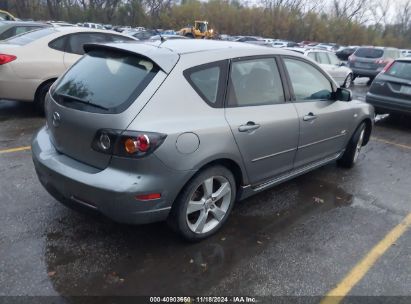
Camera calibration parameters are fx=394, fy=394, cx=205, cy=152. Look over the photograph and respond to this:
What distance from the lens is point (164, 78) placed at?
304cm

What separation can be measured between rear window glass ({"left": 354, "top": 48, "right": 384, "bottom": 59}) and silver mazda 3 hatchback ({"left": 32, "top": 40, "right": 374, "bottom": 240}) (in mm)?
14349

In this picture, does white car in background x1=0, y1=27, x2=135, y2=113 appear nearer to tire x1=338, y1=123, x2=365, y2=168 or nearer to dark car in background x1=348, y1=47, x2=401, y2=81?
tire x1=338, y1=123, x2=365, y2=168

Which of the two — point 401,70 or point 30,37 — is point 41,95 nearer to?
point 30,37

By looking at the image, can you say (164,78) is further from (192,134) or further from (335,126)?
(335,126)

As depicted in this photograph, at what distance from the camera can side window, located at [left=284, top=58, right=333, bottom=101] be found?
4141 mm

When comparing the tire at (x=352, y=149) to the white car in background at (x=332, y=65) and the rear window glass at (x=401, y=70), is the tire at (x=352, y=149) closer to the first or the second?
the rear window glass at (x=401, y=70)

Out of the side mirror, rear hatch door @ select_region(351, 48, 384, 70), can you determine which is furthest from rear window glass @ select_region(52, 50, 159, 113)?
rear hatch door @ select_region(351, 48, 384, 70)

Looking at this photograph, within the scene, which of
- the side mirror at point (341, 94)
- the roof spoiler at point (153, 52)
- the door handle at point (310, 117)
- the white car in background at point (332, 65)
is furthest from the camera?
the white car in background at point (332, 65)

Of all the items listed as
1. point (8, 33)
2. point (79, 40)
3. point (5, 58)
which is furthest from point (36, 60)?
point (8, 33)

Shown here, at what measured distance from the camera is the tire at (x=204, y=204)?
124 inches

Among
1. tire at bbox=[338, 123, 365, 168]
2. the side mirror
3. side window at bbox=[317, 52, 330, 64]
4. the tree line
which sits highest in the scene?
the side mirror

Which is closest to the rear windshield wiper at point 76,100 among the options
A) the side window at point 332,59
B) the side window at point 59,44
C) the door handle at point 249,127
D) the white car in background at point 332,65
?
the door handle at point 249,127

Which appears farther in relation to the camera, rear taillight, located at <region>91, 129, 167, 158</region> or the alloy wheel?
the alloy wheel

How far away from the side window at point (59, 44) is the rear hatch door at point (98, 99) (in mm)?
3802
